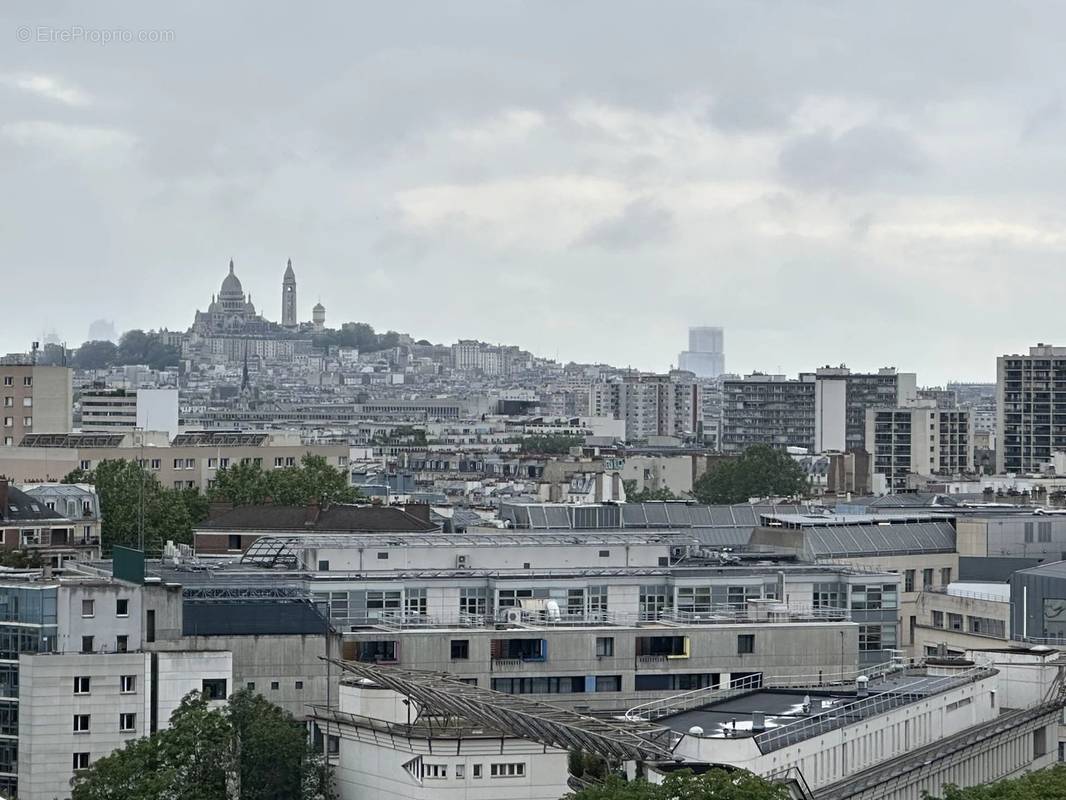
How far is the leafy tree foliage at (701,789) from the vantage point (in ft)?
127

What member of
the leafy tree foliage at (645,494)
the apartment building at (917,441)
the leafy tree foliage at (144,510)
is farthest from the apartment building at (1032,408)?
the leafy tree foliage at (144,510)

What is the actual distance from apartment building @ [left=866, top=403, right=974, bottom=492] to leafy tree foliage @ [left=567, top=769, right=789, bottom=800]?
150436mm

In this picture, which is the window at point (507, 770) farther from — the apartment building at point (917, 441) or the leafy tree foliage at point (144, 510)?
the apartment building at point (917, 441)

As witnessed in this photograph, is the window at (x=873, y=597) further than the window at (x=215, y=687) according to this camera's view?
Yes

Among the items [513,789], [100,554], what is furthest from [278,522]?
[513,789]

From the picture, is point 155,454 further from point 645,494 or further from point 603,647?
point 603,647

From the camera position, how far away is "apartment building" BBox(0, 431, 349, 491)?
12975 centimetres

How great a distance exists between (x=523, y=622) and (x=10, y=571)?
1133cm

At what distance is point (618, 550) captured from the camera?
6844 cm

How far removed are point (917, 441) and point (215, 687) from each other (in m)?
145

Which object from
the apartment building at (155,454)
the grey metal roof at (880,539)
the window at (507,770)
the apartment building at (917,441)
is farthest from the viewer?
the apartment building at (917,441)

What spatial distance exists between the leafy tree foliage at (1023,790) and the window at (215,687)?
48.2 feet

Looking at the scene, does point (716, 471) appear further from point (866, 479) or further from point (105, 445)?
point (105, 445)

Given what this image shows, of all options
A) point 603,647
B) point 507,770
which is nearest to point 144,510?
point 603,647
